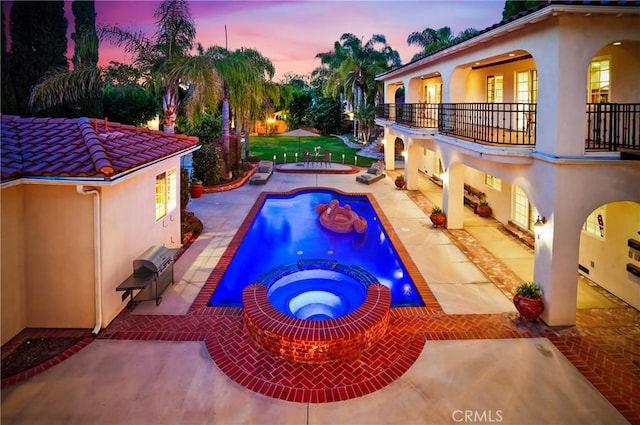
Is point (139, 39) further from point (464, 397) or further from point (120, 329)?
point (464, 397)

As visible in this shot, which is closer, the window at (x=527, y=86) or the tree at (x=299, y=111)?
the window at (x=527, y=86)

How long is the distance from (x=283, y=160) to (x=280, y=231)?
1929cm

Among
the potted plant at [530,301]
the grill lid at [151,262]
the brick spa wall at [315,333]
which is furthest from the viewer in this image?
the grill lid at [151,262]

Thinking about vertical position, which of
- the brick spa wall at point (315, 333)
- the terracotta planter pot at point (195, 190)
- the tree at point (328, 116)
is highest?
the tree at point (328, 116)

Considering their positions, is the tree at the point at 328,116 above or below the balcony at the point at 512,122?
above

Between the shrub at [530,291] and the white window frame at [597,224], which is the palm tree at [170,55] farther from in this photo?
the white window frame at [597,224]

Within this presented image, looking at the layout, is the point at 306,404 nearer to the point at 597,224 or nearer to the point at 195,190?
the point at 597,224

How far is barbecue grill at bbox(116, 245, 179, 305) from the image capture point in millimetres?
9742

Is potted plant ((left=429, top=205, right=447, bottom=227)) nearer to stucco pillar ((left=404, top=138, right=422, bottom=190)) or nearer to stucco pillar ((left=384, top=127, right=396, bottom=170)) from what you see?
stucco pillar ((left=404, top=138, right=422, bottom=190))

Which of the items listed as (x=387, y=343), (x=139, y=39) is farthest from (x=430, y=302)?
(x=139, y=39)

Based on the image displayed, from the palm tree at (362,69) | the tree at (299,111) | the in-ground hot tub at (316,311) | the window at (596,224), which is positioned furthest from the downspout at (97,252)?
the tree at (299,111)

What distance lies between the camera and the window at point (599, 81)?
10.5 m

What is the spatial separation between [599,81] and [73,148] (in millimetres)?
12532

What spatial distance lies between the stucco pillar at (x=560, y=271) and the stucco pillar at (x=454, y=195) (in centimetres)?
688
